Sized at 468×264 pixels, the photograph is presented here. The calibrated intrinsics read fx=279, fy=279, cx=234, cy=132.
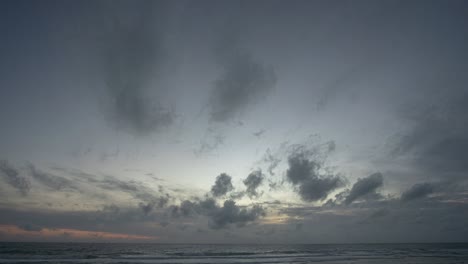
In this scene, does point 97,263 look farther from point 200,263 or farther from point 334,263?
point 334,263

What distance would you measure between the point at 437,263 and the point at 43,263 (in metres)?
80.8

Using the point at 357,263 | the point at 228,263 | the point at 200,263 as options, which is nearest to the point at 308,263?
the point at 357,263

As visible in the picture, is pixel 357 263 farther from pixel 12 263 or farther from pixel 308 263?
pixel 12 263

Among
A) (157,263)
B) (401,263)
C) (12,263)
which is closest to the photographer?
(12,263)

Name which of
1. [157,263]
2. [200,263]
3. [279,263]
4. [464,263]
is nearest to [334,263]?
[279,263]

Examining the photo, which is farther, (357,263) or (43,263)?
(357,263)

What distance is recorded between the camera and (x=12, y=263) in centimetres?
5566

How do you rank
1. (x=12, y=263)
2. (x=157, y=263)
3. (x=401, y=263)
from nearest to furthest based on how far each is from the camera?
(x=12, y=263) < (x=401, y=263) < (x=157, y=263)

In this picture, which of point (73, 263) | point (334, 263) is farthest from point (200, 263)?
point (334, 263)

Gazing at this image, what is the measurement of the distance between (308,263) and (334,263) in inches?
223

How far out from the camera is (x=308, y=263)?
63938 mm

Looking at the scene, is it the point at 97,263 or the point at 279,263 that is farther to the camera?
the point at 279,263

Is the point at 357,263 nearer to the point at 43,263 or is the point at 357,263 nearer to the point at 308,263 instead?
the point at 308,263

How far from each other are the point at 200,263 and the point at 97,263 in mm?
21257
